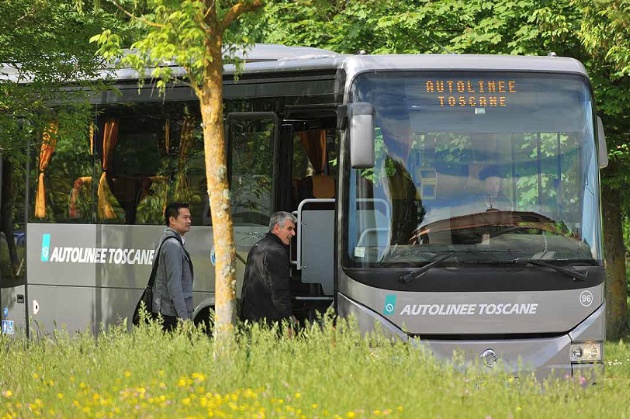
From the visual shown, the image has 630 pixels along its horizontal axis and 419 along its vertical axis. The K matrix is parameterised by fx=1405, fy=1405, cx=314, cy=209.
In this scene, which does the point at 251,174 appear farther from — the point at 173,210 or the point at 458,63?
the point at 458,63

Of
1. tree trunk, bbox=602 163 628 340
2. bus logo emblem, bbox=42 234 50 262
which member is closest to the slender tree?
bus logo emblem, bbox=42 234 50 262

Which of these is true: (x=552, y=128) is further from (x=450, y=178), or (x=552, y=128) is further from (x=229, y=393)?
(x=229, y=393)

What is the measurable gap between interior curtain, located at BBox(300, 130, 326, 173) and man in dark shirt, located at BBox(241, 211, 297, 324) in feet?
3.70

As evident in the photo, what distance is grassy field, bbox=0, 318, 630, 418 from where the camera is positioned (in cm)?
864

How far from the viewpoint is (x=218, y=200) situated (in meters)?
11.6

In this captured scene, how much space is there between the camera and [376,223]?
1220 centimetres

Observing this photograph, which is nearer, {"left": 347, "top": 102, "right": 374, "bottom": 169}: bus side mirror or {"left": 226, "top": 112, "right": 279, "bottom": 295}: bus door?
{"left": 347, "top": 102, "right": 374, "bottom": 169}: bus side mirror

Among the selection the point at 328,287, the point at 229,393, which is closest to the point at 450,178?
the point at 328,287

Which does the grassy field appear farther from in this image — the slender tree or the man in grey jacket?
the man in grey jacket

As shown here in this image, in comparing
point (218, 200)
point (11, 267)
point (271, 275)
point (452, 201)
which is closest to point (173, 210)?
point (271, 275)

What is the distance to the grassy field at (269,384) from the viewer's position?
28.3 ft

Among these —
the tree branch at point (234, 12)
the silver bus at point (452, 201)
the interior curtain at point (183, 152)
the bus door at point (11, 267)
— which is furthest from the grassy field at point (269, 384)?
the bus door at point (11, 267)

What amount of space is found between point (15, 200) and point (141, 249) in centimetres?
258

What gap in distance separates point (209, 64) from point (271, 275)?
78.5 inches
